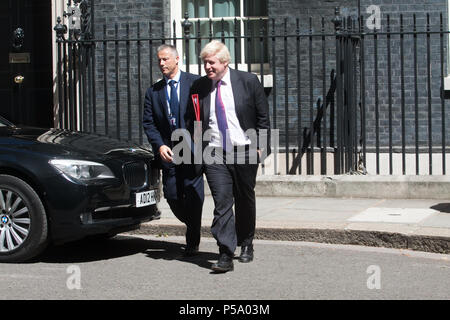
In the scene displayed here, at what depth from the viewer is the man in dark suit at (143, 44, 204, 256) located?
690cm

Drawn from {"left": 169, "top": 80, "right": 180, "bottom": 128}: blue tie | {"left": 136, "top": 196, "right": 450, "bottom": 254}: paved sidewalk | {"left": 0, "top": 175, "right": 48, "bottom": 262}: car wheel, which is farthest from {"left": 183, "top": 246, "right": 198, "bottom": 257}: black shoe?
{"left": 0, "top": 175, "right": 48, "bottom": 262}: car wheel

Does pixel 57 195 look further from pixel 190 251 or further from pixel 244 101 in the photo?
pixel 244 101

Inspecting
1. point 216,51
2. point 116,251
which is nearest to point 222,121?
point 216,51

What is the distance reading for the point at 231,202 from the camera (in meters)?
6.44

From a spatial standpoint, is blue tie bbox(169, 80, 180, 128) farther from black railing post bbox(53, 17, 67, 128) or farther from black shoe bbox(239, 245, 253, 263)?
black railing post bbox(53, 17, 67, 128)

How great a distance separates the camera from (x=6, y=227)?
22.3 ft

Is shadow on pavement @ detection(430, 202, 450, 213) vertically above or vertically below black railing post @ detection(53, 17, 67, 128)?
below

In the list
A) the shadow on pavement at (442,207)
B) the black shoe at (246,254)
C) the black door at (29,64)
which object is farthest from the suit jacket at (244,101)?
the black door at (29,64)

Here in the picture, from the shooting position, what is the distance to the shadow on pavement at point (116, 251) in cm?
708

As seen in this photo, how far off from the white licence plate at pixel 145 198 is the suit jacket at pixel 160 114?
0.29 meters

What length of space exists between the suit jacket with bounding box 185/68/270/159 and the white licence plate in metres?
0.87
